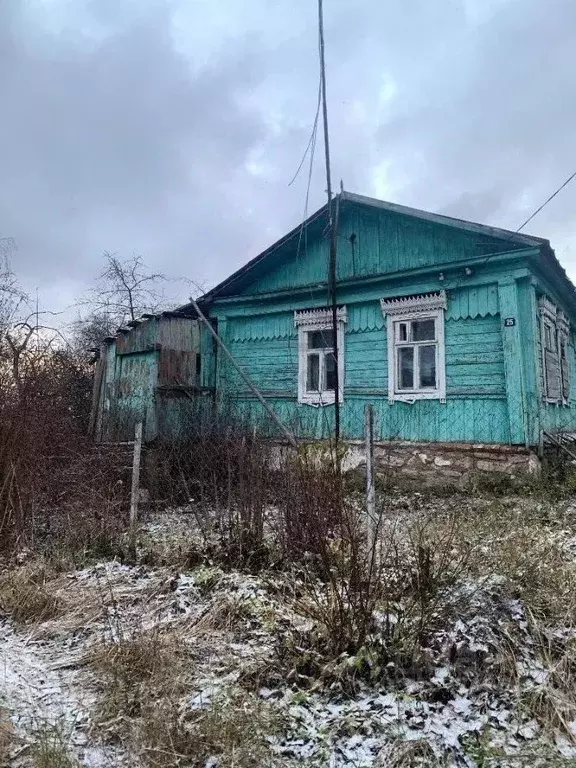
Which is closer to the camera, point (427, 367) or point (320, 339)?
point (427, 367)

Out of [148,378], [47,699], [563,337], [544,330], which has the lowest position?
[47,699]

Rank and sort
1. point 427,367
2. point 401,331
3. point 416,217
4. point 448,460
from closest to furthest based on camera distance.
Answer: point 448,460 → point 416,217 → point 427,367 → point 401,331

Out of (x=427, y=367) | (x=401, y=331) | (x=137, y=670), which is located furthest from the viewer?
(x=401, y=331)

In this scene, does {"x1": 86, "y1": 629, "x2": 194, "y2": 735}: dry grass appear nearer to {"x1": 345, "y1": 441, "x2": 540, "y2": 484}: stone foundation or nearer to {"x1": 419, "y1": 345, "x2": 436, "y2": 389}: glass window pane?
{"x1": 345, "y1": 441, "x2": 540, "y2": 484}: stone foundation

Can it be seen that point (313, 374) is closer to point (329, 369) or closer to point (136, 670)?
point (329, 369)

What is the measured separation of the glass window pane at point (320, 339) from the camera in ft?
33.4

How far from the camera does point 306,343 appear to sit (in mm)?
10422

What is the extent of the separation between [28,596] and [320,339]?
721 cm

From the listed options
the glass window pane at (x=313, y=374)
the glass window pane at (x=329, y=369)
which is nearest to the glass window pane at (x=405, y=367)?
the glass window pane at (x=329, y=369)

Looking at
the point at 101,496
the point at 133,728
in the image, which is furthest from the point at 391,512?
the point at 133,728

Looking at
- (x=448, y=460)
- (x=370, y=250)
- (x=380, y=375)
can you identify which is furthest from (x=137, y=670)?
(x=370, y=250)

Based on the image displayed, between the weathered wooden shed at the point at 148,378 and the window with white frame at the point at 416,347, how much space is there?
3832 mm

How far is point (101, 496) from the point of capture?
5.96 metres

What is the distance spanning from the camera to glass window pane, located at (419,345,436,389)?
29.5ft
